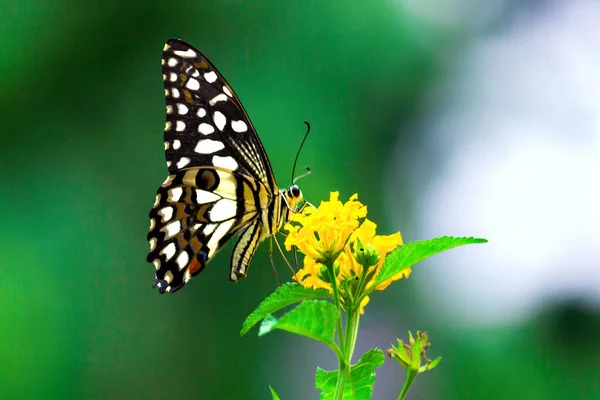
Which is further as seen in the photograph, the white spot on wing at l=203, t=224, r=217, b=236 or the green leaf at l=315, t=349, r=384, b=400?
the white spot on wing at l=203, t=224, r=217, b=236

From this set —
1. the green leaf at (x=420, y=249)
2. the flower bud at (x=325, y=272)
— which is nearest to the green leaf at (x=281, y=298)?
the flower bud at (x=325, y=272)

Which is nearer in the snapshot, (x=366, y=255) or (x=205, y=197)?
(x=366, y=255)

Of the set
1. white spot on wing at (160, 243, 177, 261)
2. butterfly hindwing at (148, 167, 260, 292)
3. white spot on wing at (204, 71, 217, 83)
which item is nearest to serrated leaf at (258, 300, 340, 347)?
butterfly hindwing at (148, 167, 260, 292)

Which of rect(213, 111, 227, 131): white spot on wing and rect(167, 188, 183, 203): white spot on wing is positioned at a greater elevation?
rect(213, 111, 227, 131): white spot on wing

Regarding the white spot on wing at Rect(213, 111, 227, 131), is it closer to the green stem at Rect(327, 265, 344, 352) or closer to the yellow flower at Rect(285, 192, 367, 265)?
the yellow flower at Rect(285, 192, 367, 265)

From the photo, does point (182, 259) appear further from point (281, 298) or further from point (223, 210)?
point (281, 298)

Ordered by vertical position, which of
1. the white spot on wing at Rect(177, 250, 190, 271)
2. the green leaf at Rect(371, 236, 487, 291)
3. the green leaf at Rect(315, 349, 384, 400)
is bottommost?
the green leaf at Rect(315, 349, 384, 400)

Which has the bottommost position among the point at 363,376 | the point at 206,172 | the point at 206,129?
the point at 363,376

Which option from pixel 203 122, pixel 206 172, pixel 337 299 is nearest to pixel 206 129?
pixel 203 122
